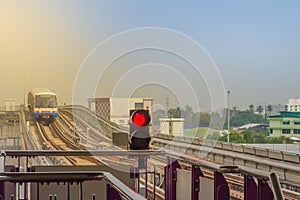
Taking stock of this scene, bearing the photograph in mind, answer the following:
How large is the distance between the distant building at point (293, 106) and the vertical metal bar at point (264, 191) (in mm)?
4197

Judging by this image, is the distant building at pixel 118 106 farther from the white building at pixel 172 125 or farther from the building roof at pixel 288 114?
the building roof at pixel 288 114

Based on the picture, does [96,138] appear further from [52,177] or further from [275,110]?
[52,177]

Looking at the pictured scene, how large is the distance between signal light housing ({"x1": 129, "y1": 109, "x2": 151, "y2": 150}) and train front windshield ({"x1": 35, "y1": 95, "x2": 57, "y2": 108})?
12258 millimetres

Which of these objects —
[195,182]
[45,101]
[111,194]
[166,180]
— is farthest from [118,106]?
[45,101]

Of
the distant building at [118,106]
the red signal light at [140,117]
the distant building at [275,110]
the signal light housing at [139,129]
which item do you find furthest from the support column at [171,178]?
the distant building at [275,110]

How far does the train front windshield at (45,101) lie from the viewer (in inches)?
639

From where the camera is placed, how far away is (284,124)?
696cm

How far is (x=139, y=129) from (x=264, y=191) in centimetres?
185

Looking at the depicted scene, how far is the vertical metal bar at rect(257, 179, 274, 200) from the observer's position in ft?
8.28

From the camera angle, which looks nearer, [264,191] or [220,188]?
[264,191]

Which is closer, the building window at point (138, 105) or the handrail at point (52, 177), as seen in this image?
the handrail at point (52, 177)

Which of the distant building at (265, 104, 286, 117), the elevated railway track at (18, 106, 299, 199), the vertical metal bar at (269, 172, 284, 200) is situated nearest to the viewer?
the vertical metal bar at (269, 172, 284, 200)

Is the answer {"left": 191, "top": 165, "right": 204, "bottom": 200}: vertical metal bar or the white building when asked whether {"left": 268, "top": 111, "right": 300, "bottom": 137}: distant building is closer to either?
the white building

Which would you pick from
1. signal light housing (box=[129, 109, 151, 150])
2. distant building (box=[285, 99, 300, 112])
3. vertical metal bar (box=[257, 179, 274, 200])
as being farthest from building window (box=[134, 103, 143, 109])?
distant building (box=[285, 99, 300, 112])
